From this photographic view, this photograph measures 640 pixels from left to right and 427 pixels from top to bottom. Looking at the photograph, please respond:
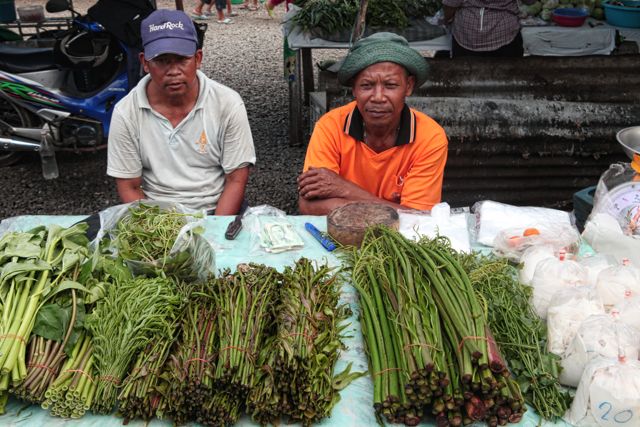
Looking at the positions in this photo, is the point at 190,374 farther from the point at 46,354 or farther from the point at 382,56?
the point at 382,56

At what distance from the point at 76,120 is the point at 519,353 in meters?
5.05

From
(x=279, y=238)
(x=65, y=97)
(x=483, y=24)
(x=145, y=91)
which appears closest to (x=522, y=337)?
(x=279, y=238)

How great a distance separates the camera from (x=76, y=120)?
5.61 m

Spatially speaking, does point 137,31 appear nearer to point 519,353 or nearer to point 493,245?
point 493,245

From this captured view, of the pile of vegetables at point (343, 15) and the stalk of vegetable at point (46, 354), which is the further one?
the pile of vegetables at point (343, 15)

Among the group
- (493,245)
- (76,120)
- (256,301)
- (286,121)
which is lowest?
(286,121)

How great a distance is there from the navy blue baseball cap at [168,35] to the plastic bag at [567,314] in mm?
2167

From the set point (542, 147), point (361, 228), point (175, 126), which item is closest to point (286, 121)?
point (542, 147)

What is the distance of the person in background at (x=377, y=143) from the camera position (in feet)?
9.41

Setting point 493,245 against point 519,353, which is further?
point 493,245

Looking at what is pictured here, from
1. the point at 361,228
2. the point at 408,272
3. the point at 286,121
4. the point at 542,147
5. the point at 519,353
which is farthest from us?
the point at 286,121

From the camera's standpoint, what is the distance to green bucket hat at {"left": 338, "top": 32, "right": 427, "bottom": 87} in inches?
111

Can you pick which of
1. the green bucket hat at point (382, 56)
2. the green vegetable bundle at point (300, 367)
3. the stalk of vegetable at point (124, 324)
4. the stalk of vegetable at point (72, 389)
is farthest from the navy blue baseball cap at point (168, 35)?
the stalk of vegetable at point (72, 389)

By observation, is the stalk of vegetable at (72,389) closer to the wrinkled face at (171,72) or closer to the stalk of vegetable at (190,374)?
the stalk of vegetable at (190,374)
